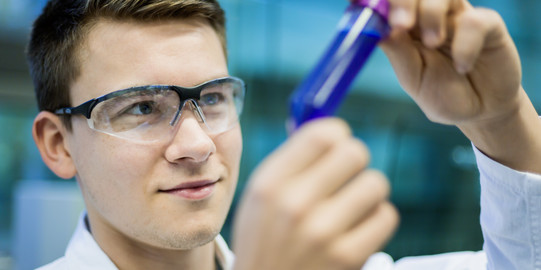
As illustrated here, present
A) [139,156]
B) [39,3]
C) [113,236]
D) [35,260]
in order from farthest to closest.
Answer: [39,3] → [35,260] → [113,236] → [139,156]

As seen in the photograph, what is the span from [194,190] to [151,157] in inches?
6.0

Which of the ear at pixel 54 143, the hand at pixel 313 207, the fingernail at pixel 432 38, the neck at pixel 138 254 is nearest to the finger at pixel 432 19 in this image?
the fingernail at pixel 432 38

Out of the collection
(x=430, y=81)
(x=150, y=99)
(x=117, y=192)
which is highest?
(x=430, y=81)

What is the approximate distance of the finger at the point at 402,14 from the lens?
30.8 inches

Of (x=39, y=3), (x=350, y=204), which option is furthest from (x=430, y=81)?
(x=39, y=3)

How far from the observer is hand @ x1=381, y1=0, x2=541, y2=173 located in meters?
0.85

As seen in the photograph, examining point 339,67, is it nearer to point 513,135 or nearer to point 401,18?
point 401,18

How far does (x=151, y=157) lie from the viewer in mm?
1328

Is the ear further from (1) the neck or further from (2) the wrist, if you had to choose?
(2) the wrist

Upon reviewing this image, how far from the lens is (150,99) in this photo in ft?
4.51

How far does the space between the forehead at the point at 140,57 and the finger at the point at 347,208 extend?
839 millimetres

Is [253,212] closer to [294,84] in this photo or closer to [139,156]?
[139,156]

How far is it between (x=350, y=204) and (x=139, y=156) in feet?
2.69

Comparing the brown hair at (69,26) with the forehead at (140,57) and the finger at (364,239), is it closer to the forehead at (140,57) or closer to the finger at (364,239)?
the forehead at (140,57)
